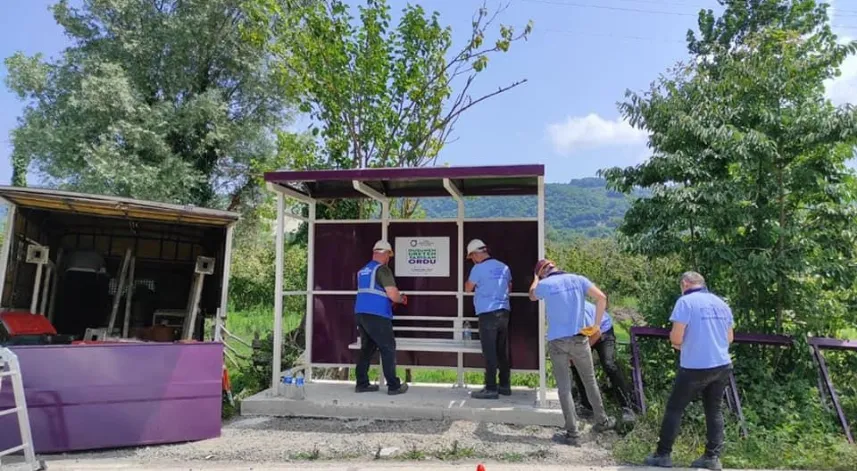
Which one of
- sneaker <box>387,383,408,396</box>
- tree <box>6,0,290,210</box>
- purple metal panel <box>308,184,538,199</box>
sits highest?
tree <box>6,0,290,210</box>

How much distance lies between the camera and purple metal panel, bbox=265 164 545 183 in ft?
20.9

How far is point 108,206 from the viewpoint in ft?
22.1

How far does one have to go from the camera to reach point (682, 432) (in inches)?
231

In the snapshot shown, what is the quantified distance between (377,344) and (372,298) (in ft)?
1.80

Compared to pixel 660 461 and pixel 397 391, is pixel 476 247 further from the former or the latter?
pixel 660 461

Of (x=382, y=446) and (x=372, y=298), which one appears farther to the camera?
(x=372, y=298)

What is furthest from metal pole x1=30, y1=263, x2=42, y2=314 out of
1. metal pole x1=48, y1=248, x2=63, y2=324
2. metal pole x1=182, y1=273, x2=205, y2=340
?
metal pole x1=182, y1=273, x2=205, y2=340

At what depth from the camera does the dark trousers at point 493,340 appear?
660 centimetres

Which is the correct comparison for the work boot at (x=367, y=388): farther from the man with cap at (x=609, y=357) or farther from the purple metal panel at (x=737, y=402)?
the purple metal panel at (x=737, y=402)

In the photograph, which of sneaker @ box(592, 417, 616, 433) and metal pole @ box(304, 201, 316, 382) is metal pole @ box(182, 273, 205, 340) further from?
sneaker @ box(592, 417, 616, 433)

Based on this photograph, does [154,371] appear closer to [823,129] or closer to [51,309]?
[51,309]

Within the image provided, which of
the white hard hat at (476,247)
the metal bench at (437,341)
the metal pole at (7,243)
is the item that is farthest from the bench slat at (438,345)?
the metal pole at (7,243)

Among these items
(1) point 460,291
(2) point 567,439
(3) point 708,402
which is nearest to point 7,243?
(1) point 460,291

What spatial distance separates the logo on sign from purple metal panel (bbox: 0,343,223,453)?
9.63 ft
